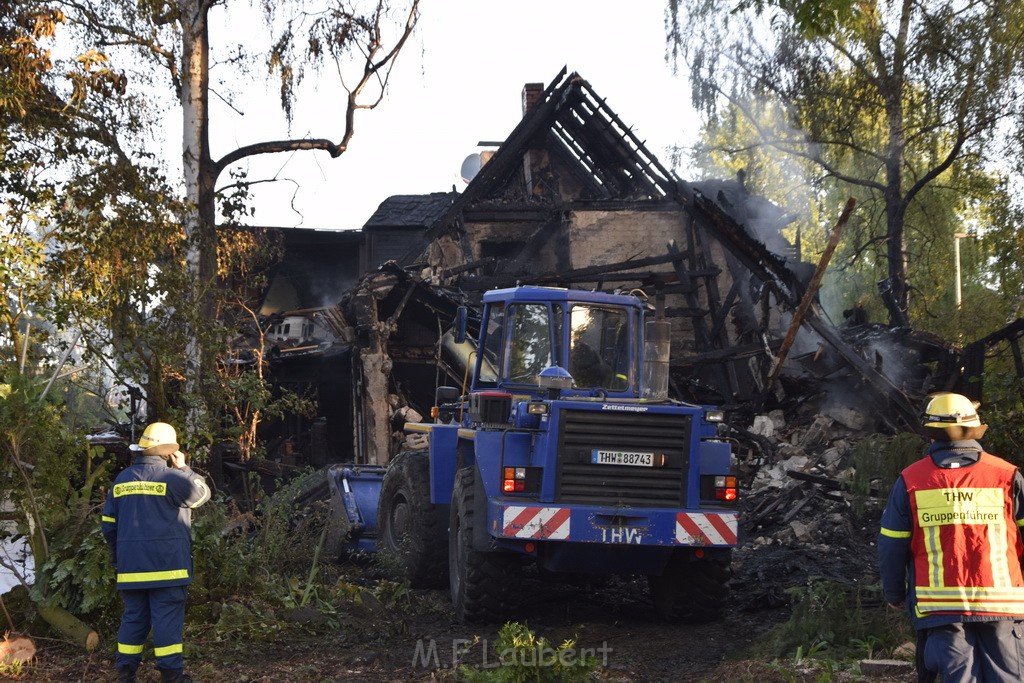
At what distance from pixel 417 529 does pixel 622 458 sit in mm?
2537

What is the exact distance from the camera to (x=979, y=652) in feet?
15.5

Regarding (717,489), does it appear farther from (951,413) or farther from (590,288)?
(590,288)

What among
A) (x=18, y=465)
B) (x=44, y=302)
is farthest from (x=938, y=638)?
(x=44, y=302)

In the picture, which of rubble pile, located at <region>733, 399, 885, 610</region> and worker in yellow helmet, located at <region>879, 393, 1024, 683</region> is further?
rubble pile, located at <region>733, 399, 885, 610</region>

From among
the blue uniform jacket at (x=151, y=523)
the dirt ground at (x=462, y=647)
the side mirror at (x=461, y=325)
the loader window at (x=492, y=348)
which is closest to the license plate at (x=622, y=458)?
the dirt ground at (x=462, y=647)

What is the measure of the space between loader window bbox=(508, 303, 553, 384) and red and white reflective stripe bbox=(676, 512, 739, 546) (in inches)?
75.1

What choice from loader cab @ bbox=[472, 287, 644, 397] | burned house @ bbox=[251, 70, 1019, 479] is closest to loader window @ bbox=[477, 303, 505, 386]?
loader cab @ bbox=[472, 287, 644, 397]

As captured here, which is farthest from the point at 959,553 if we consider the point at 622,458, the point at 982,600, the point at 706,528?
the point at 622,458

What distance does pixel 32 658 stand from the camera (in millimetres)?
7316

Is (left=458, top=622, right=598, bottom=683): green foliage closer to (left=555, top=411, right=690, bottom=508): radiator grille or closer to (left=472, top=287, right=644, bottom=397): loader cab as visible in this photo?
(left=555, top=411, right=690, bottom=508): radiator grille

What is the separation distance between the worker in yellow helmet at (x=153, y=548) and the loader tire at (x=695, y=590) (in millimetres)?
3867

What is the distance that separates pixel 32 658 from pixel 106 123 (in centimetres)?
882

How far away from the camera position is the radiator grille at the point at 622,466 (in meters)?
8.22

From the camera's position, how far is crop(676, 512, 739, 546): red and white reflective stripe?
26.6 ft
